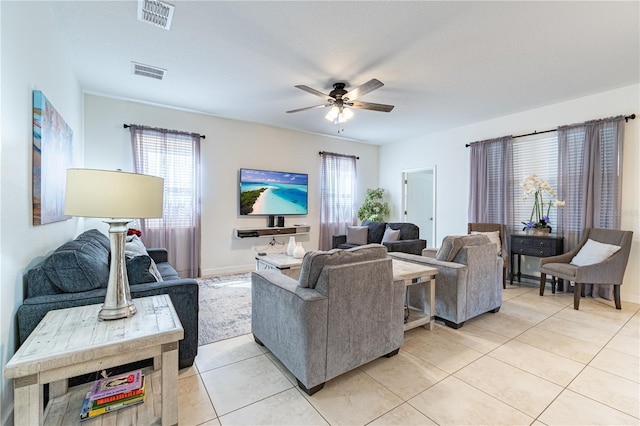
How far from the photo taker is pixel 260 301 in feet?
7.47

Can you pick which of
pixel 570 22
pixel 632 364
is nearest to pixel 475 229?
pixel 632 364

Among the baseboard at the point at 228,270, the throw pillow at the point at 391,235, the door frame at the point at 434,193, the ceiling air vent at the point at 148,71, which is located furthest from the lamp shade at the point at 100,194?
the door frame at the point at 434,193

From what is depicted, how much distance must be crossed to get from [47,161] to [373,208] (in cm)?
537

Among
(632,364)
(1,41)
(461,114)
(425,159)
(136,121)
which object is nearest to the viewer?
(1,41)

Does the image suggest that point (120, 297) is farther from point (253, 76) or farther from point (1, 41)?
point (253, 76)

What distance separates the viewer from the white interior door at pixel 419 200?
660 centimetres

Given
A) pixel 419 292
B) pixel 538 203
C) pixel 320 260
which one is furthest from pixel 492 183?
pixel 320 260

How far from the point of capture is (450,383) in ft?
6.28

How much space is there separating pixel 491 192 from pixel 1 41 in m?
5.69

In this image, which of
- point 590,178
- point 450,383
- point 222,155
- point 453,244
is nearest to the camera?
point 450,383

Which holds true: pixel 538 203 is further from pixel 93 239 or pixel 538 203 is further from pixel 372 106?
pixel 93 239

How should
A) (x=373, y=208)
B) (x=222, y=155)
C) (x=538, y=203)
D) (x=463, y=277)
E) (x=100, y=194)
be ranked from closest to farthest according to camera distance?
(x=100, y=194), (x=463, y=277), (x=538, y=203), (x=222, y=155), (x=373, y=208)

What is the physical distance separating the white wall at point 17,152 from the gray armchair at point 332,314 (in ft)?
4.59

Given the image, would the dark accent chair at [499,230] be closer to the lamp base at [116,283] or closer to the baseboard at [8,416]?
the lamp base at [116,283]
